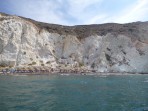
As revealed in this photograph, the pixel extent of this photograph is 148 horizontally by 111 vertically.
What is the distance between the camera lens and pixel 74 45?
99312 mm

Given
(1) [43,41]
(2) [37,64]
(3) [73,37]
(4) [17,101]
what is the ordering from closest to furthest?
(4) [17,101] < (2) [37,64] < (1) [43,41] < (3) [73,37]

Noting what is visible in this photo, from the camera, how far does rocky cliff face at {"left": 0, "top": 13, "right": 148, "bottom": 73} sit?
8412 centimetres

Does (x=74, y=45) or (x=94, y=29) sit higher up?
(x=94, y=29)

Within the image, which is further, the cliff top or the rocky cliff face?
the cliff top

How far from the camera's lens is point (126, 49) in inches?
3999

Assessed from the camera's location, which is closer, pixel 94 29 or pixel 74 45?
pixel 74 45

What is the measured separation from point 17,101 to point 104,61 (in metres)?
74.3

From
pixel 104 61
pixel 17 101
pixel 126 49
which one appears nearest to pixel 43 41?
pixel 104 61

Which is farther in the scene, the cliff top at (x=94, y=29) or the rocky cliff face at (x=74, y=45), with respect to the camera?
the cliff top at (x=94, y=29)

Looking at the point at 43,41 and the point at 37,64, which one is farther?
the point at 43,41

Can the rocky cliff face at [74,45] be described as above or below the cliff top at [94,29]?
below

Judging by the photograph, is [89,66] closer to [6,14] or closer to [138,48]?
[138,48]

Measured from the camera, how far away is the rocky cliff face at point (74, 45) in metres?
84.1

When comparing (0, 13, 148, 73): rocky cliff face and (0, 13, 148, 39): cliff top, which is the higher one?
(0, 13, 148, 39): cliff top
